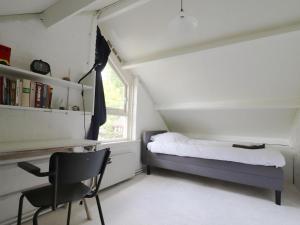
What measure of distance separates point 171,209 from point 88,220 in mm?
952

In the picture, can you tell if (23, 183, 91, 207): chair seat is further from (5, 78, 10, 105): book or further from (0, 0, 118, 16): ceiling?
(0, 0, 118, 16): ceiling

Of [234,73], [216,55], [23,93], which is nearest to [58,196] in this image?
[23,93]

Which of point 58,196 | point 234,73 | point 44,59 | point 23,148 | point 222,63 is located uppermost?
point 222,63

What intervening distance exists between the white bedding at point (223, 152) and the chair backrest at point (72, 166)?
6.90 ft

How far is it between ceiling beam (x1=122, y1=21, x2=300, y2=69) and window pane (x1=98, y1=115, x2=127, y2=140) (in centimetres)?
100

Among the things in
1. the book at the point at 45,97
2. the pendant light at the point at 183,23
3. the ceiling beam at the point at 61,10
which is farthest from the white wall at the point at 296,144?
the book at the point at 45,97

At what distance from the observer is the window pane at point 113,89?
3.25 meters

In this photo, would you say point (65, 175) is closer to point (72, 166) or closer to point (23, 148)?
point (72, 166)

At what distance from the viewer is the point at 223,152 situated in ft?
9.37

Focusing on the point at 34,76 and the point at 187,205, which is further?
the point at 187,205

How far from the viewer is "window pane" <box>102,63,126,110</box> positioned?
3248mm

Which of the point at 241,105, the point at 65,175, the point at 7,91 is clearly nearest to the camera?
the point at 65,175

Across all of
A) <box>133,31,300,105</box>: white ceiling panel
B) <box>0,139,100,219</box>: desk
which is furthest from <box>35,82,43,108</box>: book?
<box>133,31,300,105</box>: white ceiling panel

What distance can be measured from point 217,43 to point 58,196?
101 inches
